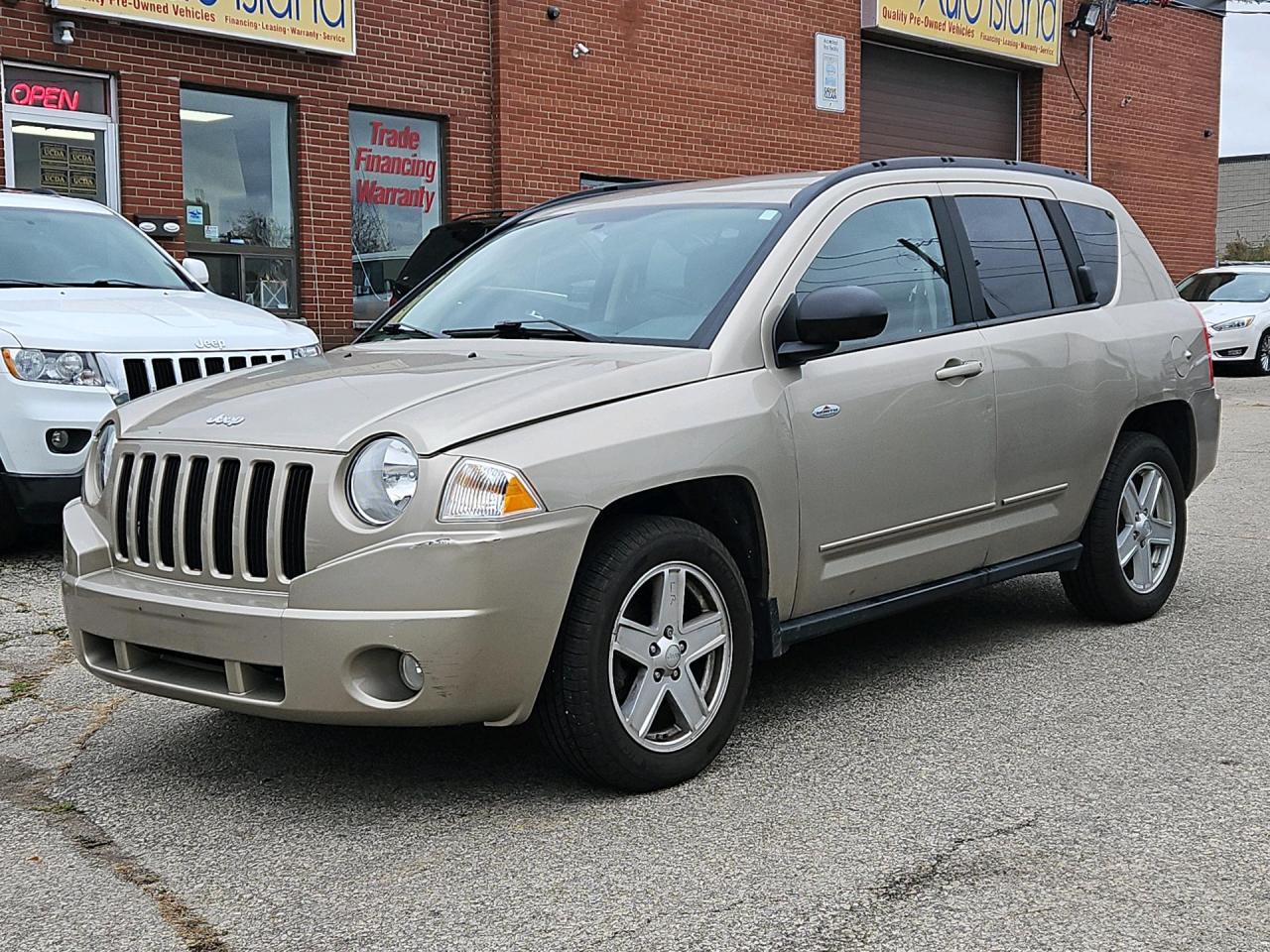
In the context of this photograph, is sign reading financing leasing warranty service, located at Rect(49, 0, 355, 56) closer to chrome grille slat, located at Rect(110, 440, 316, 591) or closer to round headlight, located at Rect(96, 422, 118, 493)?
round headlight, located at Rect(96, 422, 118, 493)

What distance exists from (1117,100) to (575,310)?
21676 millimetres

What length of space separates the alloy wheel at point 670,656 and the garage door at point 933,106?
673 inches

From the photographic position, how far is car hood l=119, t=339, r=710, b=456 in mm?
3859

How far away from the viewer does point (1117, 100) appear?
24.4m

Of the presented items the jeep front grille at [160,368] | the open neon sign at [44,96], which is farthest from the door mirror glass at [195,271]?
the open neon sign at [44,96]

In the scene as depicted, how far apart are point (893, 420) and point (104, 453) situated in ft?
7.87

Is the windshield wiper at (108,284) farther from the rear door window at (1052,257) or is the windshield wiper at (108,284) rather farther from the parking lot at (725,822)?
the rear door window at (1052,257)

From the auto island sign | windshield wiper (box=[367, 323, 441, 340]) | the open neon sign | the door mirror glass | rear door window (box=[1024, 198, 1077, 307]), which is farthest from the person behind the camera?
the auto island sign

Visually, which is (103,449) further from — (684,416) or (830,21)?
(830,21)

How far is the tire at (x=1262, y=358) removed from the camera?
21719mm

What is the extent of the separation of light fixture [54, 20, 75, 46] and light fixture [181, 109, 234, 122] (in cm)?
132

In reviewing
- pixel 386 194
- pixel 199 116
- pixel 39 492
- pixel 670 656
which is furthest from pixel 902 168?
pixel 386 194

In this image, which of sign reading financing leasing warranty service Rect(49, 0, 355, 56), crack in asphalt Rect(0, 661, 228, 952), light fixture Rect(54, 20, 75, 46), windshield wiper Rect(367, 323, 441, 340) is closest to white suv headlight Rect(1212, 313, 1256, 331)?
sign reading financing leasing warranty service Rect(49, 0, 355, 56)

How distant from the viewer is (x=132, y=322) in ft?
26.2
